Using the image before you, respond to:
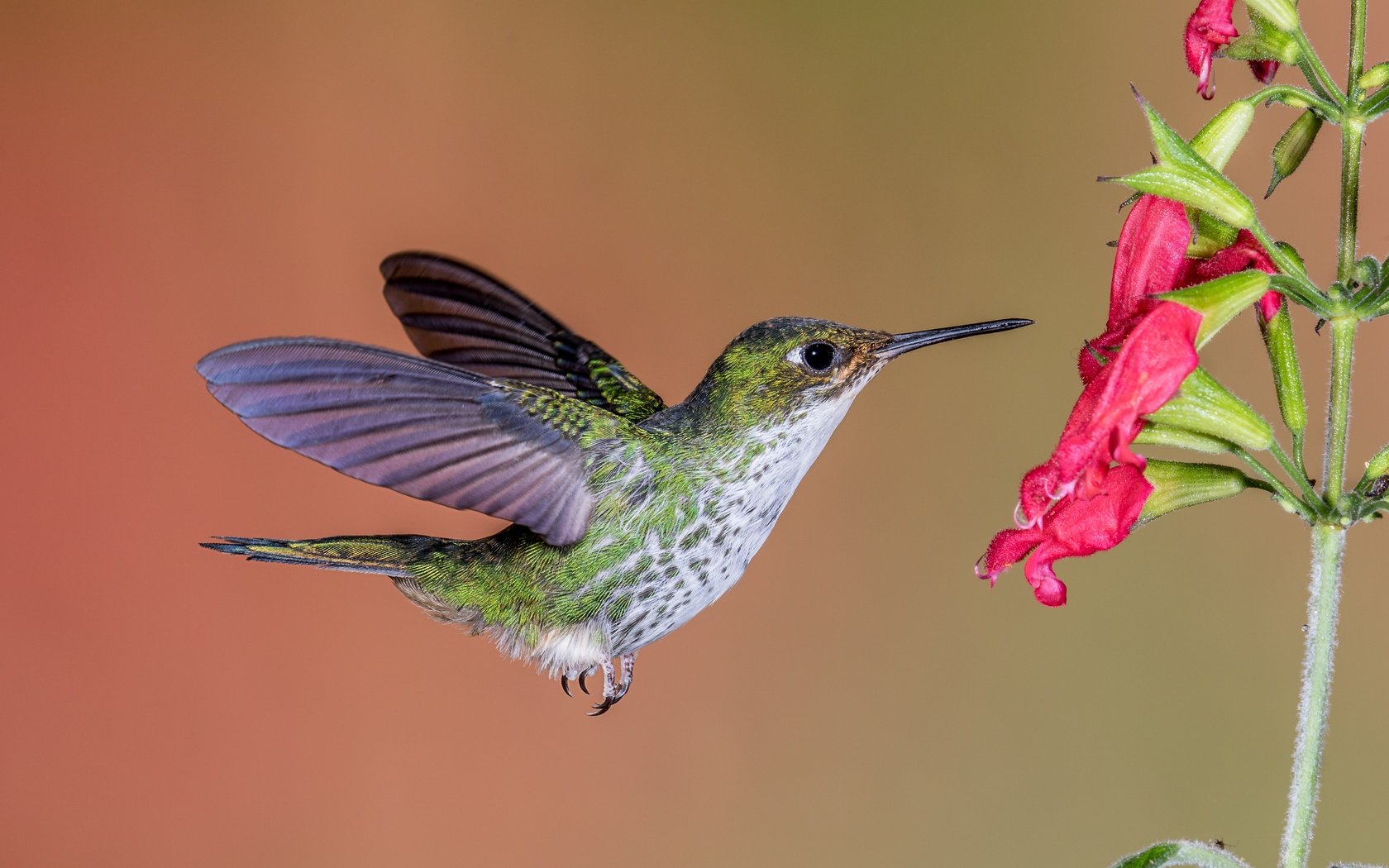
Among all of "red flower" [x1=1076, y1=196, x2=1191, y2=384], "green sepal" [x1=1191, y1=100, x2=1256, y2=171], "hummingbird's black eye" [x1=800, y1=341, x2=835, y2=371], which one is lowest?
"red flower" [x1=1076, y1=196, x2=1191, y2=384]

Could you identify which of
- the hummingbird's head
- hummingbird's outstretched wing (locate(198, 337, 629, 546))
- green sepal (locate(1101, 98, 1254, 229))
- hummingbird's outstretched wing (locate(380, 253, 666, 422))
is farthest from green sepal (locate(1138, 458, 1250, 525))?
hummingbird's outstretched wing (locate(380, 253, 666, 422))

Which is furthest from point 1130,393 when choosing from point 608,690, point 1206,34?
point 608,690

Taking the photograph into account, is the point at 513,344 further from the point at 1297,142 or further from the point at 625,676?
the point at 1297,142

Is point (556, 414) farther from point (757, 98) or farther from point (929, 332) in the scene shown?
point (757, 98)

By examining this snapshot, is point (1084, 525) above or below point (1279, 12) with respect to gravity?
below

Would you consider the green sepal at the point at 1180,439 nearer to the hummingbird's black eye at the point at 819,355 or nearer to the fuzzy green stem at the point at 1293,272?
the fuzzy green stem at the point at 1293,272

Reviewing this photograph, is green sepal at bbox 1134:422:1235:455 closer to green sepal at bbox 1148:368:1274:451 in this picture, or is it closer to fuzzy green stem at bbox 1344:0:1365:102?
green sepal at bbox 1148:368:1274:451
